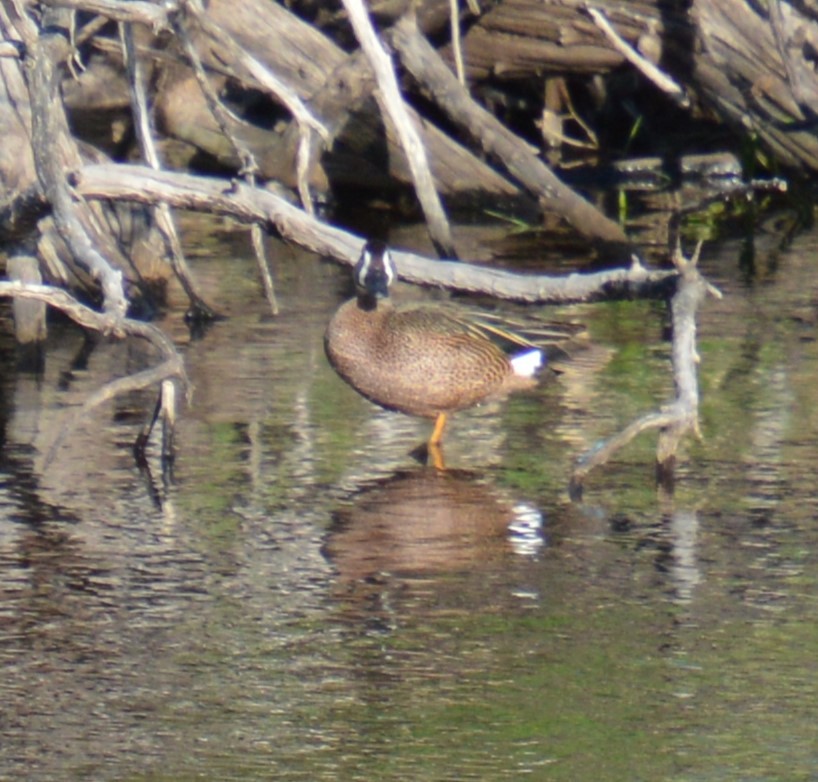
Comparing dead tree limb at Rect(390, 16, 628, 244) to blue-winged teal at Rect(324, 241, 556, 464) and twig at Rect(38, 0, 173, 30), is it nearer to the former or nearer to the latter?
blue-winged teal at Rect(324, 241, 556, 464)

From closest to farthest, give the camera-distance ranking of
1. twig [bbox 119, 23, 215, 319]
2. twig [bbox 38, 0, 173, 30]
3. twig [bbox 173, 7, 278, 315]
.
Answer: twig [bbox 38, 0, 173, 30], twig [bbox 173, 7, 278, 315], twig [bbox 119, 23, 215, 319]

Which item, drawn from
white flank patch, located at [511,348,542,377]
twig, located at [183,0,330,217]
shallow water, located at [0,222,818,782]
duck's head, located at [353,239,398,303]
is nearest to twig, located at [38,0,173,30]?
twig, located at [183,0,330,217]

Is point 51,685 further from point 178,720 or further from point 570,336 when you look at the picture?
point 570,336

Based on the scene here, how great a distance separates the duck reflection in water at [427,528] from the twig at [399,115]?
218 centimetres

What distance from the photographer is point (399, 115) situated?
8.39 meters

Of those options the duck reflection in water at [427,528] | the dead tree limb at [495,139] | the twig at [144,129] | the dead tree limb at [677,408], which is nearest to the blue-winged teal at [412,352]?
the duck reflection in water at [427,528]

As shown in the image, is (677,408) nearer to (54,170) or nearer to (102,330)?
(102,330)

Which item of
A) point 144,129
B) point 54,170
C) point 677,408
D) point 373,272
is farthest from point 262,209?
point 677,408

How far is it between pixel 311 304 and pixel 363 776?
19.2ft

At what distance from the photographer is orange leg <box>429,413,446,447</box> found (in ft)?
23.3

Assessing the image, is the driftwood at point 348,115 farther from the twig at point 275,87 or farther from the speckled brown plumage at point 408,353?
the speckled brown plumage at point 408,353

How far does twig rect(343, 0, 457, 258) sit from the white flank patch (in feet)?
4.92

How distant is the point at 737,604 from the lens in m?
5.21

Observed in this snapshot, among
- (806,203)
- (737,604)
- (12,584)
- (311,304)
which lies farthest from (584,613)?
(806,203)
